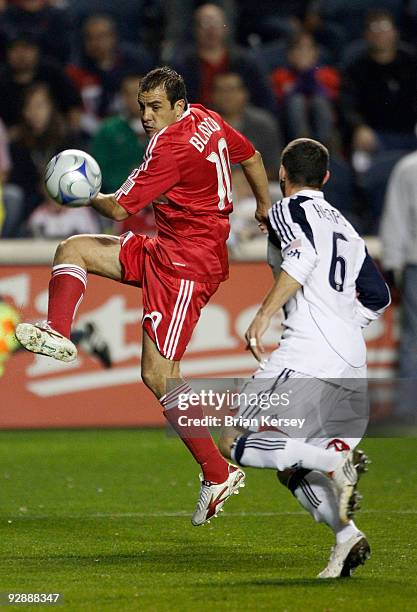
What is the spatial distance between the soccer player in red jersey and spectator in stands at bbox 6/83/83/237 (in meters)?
6.05

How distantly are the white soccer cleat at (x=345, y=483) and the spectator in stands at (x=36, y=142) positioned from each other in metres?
7.95

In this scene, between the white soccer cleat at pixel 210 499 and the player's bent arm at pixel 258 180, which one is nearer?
the white soccer cleat at pixel 210 499

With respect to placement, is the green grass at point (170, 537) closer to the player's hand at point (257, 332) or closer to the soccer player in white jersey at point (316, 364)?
the soccer player in white jersey at point (316, 364)

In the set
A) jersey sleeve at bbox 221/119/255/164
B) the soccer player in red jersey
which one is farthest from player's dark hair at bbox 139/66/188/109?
jersey sleeve at bbox 221/119/255/164

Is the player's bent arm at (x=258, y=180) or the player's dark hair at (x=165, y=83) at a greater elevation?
the player's dark hair at (x=165, y=83)

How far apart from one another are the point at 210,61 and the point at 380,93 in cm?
202

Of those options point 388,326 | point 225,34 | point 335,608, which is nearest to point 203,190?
point 335,608

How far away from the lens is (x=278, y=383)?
5676 mm

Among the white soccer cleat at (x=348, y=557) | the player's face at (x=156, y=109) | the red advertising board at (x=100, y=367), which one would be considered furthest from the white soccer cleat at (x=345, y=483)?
the red advertising board at (x=100, y=367)

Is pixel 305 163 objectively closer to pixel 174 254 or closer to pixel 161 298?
pixel 174 254

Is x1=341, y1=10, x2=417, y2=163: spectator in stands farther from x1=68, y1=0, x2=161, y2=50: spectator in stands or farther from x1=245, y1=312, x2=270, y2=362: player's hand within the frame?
x1=245, y1=312, x2=270, y2=362: player's hand

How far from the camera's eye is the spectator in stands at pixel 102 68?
1398 centimetres

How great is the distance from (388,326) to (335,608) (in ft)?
23.1

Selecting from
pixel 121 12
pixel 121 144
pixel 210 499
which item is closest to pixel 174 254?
pixel 210 499
